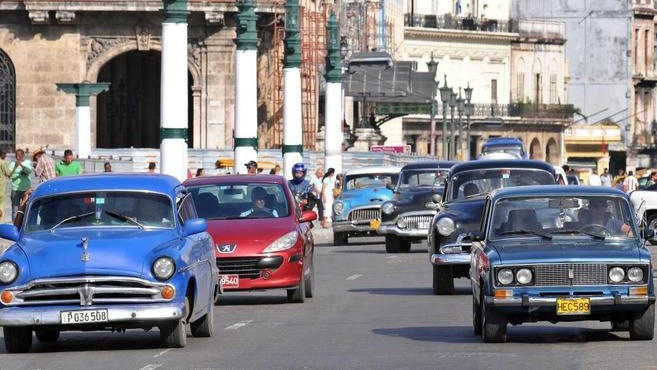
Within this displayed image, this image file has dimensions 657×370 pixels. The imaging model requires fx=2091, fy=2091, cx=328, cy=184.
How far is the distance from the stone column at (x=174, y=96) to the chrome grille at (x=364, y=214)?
24.0 feet

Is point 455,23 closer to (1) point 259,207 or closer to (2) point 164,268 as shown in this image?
(1) point 259,207

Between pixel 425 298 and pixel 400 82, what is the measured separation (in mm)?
62133

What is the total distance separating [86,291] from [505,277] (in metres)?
3.41

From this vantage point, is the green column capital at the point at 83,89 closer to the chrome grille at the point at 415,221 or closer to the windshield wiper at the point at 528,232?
the chrome grille at the point at 415,221

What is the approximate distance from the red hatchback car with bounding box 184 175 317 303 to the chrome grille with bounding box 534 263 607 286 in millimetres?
6284

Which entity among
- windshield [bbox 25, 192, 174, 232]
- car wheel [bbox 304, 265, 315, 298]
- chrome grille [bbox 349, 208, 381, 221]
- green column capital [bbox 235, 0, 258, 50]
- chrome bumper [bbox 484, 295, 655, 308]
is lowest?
chrome grille [bbox 349, 208, 381, 221]

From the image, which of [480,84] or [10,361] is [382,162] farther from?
[480,84]

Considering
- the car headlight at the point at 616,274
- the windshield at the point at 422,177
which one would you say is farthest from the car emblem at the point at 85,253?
the windshield at the point at 422,177

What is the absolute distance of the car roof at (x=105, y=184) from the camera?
59.7 ft

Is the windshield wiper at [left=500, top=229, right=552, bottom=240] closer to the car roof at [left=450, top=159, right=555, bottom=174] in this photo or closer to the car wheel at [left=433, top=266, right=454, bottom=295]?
the car wheel at [left=433, top=266, right=454, bottom=295]

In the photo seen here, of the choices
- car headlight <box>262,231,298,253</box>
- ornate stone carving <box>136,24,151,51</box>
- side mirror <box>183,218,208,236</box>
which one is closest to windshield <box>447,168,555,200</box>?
car headlight <box>262,231,298,253</box>

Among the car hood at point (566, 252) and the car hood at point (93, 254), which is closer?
the car hood at point (93, 254)

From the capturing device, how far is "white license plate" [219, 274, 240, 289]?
2288 cm

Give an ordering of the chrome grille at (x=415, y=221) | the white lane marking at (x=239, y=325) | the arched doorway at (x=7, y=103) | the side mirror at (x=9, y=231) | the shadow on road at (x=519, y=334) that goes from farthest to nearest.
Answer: the arched doorway at (x=7, y=103)
the chrome grille at (x=415, y=221)
the white lane marking at (x=239, y=325)
the shadow on road at (x=519, y=334)
the side mirror at (x=9, y=231)
